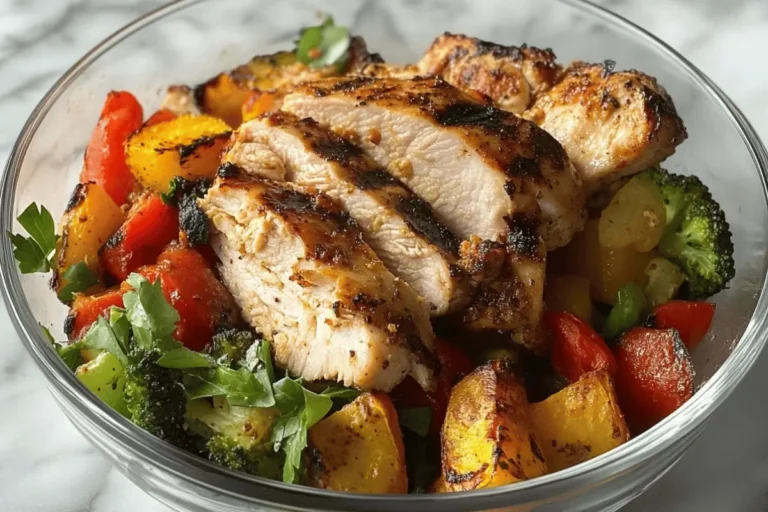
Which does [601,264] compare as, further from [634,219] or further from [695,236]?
[695,236]

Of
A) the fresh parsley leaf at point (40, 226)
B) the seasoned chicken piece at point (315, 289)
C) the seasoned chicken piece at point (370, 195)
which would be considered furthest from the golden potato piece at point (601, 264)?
the fresh parsley leaf at point (40, 226)

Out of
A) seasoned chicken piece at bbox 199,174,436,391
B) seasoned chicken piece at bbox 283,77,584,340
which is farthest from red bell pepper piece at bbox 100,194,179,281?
seasoned chicken piece at bbox 283,77,584,340

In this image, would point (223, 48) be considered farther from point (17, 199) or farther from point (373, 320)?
point (373, 320)

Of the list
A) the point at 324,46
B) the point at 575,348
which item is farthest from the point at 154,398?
the point at 324,46

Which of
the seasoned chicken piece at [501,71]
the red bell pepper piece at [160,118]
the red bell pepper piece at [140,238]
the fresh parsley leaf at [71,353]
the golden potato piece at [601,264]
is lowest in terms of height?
the fresh parsley leaf at [71,353]

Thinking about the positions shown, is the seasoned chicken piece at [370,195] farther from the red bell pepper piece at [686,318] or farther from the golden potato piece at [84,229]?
the red bell pepper piece at [686,318]

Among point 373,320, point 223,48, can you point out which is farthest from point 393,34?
point 373,320

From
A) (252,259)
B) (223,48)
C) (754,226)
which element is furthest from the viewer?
(223,48)
